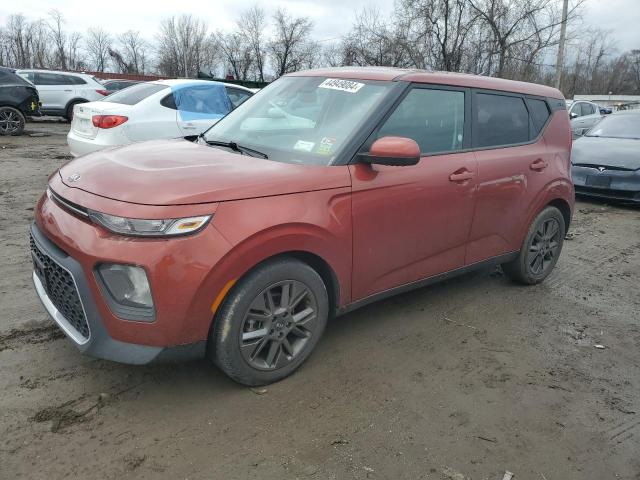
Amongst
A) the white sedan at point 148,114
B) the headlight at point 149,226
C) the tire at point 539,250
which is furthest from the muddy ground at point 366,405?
the white sedan at point 148,114

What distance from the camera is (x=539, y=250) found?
4.57 m

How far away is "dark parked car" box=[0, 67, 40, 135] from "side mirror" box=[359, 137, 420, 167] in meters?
12.9

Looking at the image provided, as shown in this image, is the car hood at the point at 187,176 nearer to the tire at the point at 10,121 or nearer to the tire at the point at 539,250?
the tire at the point at 539,250

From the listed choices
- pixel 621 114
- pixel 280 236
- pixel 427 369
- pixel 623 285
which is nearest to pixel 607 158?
pixel 621 114

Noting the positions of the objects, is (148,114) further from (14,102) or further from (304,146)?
(14,102)

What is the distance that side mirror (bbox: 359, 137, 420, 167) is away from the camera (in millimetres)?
2900

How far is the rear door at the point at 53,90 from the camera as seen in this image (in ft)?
55.1

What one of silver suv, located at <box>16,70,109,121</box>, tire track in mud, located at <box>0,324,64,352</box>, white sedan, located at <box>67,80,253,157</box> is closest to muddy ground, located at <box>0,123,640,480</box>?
tire track in mud, located at <box>0,324,64,352</box>

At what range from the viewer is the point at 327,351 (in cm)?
333

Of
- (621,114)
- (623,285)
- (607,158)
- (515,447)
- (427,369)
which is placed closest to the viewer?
(515,447)

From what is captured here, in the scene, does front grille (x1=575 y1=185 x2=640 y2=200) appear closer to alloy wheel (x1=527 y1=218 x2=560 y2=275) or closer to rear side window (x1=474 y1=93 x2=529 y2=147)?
alloy wheel (x1=527 y1=218 x2=560 y2=275)

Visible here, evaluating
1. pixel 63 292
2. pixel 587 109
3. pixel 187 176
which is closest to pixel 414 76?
pixel 187 176

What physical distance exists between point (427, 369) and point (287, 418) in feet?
3.26

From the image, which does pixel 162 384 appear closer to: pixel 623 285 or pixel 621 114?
pixel 623 285
